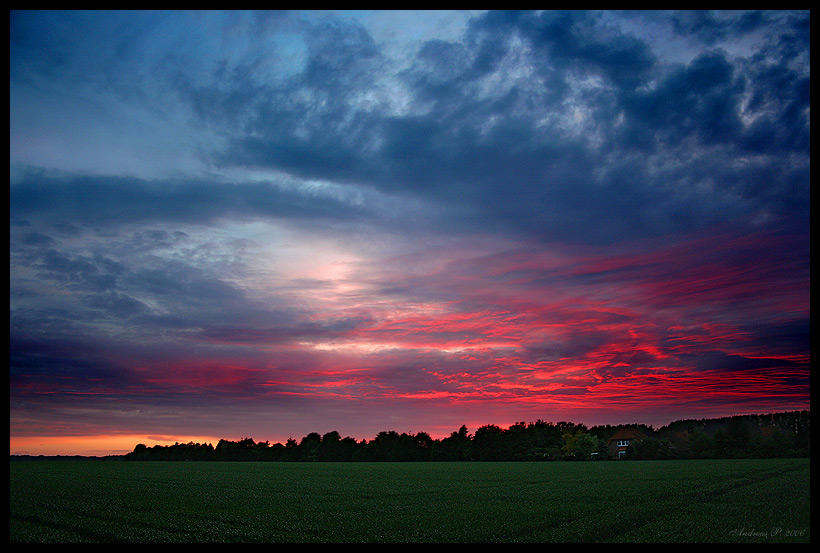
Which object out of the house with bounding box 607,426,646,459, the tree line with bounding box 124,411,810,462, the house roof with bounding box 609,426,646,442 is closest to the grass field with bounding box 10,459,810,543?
the tree line with bounding box 124,411,810,462

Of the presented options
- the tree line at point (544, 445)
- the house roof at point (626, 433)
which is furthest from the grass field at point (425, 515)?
the house roof at point (626, 433)

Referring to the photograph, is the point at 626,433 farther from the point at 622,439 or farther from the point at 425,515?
the point at 425,515

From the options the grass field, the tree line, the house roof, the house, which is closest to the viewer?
the grass field

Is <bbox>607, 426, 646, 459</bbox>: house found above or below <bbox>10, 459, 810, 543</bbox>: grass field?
below

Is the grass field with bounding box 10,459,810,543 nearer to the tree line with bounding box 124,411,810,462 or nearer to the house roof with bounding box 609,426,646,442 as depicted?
the tree line with bounding box 124,411,810,462

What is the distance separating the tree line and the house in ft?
6.28

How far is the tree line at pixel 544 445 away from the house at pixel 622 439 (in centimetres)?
191

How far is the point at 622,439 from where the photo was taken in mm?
174375

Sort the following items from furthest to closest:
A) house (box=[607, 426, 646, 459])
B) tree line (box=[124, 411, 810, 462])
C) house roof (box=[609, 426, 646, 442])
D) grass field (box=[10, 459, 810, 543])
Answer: house roof (box=[609, 426, 646, 442]), house (box=[607, 426, 646, 459]), tree line (box=[124, 411, 810, 462]), grass field (box=[10, 459, 810, 543])

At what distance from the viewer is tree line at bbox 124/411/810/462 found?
4700 inches

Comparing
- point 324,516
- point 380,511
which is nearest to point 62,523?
point 324,516

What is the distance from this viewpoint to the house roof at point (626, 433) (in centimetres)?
17830

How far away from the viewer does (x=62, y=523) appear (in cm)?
2541

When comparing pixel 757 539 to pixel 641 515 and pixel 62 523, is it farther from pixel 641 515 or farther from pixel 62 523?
pixel 62 523
